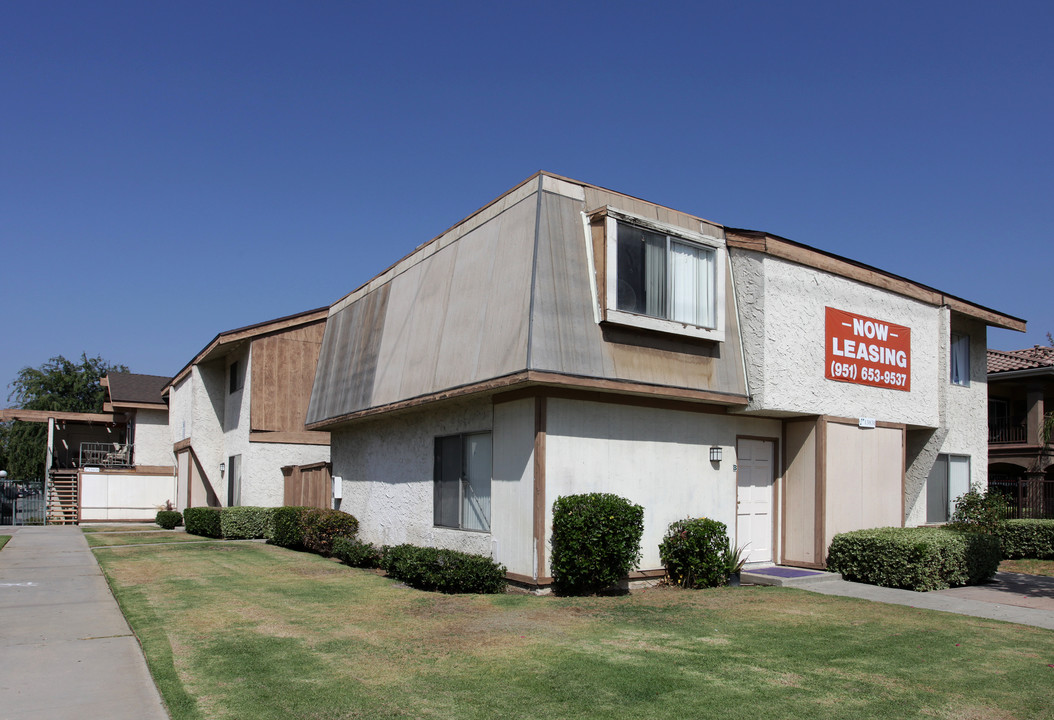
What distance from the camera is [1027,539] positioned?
1781 cm

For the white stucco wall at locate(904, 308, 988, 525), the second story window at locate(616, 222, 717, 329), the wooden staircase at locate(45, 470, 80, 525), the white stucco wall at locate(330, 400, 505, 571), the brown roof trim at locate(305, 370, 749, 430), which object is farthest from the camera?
the wooden staircase at locate(45, 470, 80, 525)

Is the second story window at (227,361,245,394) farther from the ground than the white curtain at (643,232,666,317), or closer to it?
closer to it

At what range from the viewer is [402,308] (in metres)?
15.7

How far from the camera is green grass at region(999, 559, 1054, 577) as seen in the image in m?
15.6

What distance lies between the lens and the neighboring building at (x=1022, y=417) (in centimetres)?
2333

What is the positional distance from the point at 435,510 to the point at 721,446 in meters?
5.01

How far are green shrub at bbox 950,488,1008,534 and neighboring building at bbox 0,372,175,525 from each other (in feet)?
94.3

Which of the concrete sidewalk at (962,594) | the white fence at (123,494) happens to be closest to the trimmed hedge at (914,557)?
the concrete sidewalk at (962,594)

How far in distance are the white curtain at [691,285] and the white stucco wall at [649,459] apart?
60.6 inches

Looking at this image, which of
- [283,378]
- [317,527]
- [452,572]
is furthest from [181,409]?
[452,572]

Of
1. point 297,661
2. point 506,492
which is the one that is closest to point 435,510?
point 506,492

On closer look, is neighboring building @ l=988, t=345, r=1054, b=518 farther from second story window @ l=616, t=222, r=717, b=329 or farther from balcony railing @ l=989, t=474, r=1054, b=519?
second story window @ l=616, t=222, r=717, b=329

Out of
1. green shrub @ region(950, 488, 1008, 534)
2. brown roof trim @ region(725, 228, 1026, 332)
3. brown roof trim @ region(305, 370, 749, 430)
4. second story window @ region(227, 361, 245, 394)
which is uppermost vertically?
brown roof trim @ region(725, 228, 1026, 332)

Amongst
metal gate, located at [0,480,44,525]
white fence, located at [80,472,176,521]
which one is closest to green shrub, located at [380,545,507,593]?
white fence, located at [80,472,176,521]
